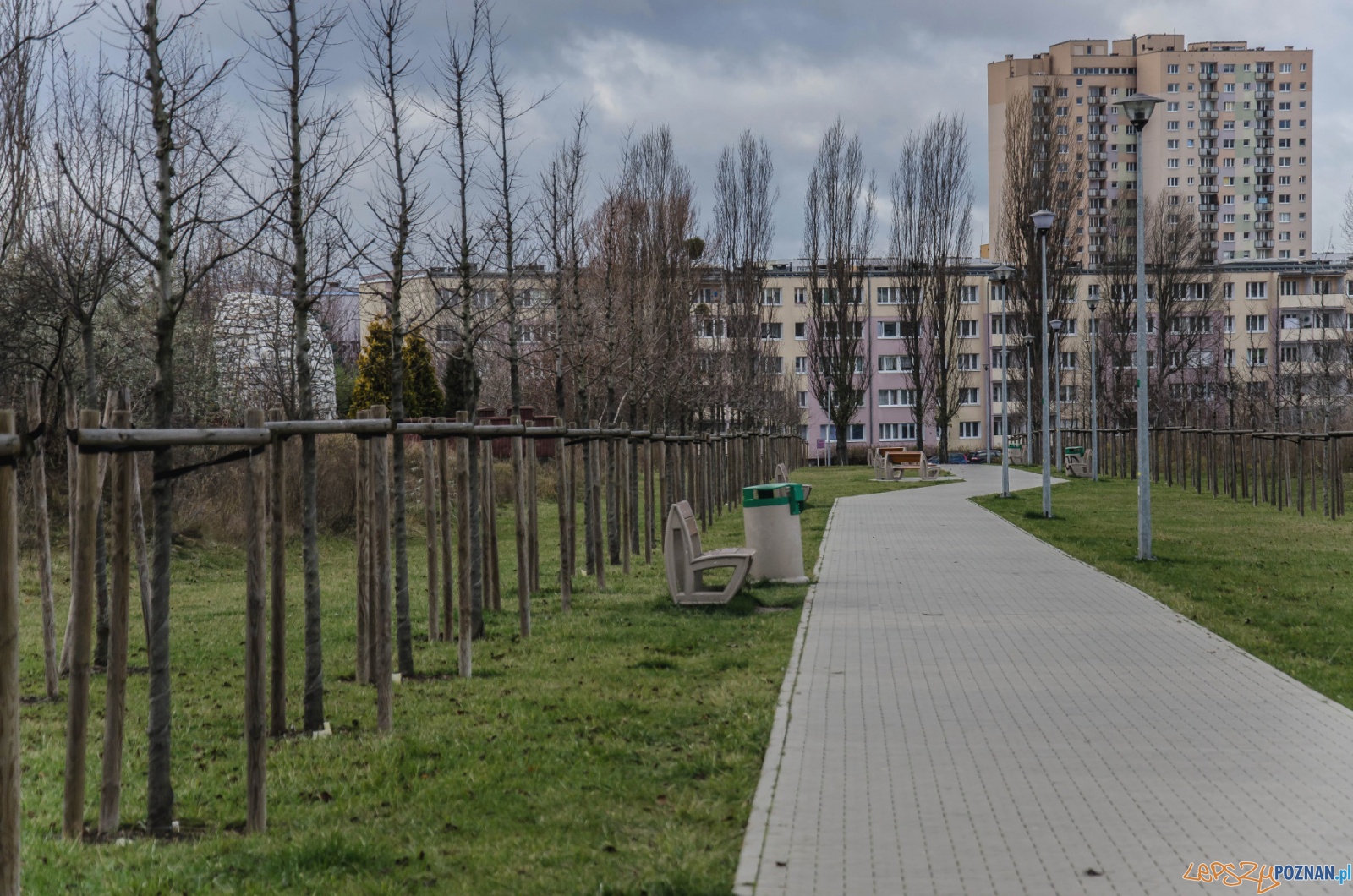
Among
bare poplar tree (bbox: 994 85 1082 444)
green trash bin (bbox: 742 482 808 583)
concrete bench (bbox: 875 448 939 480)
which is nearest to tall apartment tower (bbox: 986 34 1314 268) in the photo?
bare poplar tree (bbox: 994 85 1082 444)

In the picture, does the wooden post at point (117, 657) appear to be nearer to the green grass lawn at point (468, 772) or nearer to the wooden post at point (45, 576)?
the green grass lawn at point (468, 772)

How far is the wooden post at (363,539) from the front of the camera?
8367mm

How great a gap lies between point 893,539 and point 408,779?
1539 centimetres

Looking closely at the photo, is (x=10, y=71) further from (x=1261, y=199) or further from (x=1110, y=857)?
(x=1261, y=199)

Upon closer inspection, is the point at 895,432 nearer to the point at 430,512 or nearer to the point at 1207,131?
the point at 1207,131

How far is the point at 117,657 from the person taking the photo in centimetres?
541

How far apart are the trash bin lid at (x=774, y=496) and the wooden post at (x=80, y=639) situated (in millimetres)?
9670

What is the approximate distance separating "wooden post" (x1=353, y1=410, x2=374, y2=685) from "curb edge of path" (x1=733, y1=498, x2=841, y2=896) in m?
2.56

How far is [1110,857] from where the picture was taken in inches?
195

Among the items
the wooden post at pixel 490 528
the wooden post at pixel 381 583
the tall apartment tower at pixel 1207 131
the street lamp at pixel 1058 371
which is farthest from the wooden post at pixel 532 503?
the tall apartment tower at pixel 1207 131

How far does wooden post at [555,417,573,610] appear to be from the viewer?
12782 mm

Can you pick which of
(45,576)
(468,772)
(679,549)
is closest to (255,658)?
(468,772)

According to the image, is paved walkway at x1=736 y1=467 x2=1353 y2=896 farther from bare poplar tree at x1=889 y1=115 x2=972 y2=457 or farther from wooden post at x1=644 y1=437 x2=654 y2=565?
bare poplar tree at x1=889 y1=115 x2=972 y2=457

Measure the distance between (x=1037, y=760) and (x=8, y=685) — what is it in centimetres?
441
